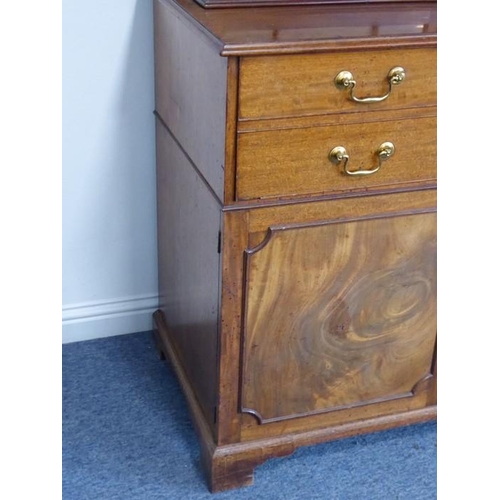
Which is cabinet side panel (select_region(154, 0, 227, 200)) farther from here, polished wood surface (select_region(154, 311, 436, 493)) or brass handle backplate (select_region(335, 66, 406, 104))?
polished wood surface (select_region(154, 311, 436, 493))

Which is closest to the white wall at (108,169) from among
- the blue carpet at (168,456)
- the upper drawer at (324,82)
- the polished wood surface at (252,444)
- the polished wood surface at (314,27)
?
the blue carpet at (168,456)

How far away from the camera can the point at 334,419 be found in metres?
1.64

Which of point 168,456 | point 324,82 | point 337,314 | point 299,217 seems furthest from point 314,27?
point 168,456

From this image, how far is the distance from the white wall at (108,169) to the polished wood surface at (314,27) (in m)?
0.28

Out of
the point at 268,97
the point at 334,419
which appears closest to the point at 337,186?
the point at 268,97

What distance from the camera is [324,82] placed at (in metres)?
1.32

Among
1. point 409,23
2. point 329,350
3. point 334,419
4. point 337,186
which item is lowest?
point 334,419

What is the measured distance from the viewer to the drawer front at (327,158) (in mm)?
1333

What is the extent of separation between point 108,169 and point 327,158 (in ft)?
2.21

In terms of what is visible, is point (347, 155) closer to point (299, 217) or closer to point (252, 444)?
point (299, 217)

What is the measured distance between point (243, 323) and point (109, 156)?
0.61 metres

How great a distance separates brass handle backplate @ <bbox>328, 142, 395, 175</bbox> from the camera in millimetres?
1374

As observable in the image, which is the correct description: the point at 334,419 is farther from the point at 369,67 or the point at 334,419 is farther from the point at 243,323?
the point at 369,67
